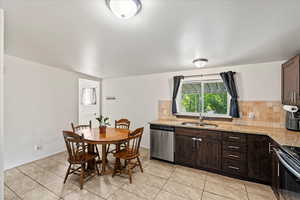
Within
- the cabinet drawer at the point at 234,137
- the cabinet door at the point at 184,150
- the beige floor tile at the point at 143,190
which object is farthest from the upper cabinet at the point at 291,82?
the beige floor tile at the point at 143,190

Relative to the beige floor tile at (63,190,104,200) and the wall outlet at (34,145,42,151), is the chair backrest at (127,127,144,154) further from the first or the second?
the wall outlet at (34,145,42,151)

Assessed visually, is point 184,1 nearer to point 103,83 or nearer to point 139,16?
point 139,16

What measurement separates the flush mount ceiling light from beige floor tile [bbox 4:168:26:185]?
308 centimetres

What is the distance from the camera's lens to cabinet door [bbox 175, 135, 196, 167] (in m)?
2.66

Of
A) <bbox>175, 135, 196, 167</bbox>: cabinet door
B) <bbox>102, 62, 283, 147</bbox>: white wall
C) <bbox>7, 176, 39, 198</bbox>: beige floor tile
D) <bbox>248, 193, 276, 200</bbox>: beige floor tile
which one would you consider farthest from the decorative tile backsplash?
<bbox>7, 176, 39, 198</bbox>: beige floor tile

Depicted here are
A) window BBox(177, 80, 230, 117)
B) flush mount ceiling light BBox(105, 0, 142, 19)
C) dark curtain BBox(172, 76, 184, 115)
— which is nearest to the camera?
flush mount ceiling light BBox(105, 0, 142, 19)

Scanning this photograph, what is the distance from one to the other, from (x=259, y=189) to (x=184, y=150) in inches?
49.4

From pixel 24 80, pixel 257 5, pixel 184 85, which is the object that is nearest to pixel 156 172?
pixel 184 85

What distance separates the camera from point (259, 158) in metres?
2.12

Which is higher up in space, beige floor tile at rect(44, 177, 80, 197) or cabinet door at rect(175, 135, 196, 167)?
cabinet door at rect(175, 135, 196, 167)

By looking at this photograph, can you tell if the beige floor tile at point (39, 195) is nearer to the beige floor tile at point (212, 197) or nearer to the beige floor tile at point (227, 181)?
the beige floor tile at point (212, 197)

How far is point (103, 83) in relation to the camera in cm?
469

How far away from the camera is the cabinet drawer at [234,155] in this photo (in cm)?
224

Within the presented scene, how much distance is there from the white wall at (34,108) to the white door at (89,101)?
0.81m
